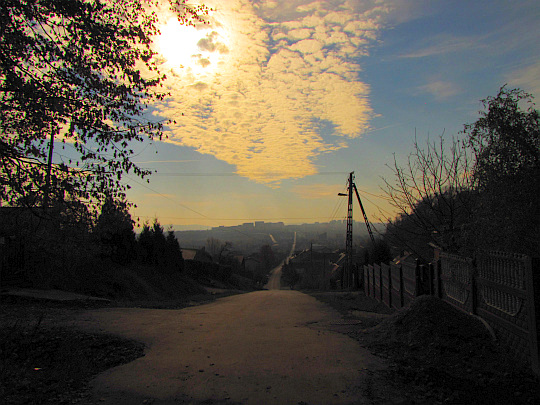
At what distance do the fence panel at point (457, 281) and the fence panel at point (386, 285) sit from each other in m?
4.91

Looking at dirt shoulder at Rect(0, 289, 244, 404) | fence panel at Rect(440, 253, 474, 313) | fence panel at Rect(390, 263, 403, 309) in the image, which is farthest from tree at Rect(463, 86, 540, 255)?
dirt shoulder at Rect(0, 289, 244, 404)

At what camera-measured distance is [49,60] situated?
6.79 meters

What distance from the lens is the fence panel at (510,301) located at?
14.7ft

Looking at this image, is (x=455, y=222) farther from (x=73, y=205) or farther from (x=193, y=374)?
(x=73, y=205)

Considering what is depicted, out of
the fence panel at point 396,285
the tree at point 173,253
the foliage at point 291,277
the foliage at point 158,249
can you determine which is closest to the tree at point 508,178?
the fence panel at point 396,285

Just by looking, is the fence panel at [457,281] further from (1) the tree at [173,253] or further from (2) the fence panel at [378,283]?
(1) the tree at [173,253]

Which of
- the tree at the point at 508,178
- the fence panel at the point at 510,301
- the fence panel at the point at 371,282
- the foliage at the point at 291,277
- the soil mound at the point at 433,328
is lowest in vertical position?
the foliage at the point at 291,277

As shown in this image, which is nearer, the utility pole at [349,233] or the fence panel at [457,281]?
the fence panel at [457,281]

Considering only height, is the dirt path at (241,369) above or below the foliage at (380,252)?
below

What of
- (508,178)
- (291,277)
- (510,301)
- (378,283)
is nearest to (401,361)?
(510,301)

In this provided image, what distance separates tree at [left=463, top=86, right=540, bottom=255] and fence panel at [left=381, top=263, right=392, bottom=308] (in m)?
5.31

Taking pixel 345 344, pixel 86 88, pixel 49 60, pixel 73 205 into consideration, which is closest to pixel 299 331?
pixel 345 344

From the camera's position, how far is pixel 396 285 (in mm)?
12125

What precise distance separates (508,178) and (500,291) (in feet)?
12.6
